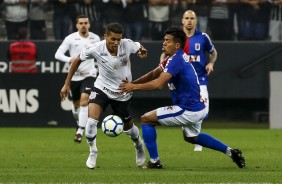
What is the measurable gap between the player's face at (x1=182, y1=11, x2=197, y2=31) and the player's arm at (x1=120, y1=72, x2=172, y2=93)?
12.1ft

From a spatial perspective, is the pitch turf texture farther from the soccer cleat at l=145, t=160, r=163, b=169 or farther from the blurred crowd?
the blurred crowd

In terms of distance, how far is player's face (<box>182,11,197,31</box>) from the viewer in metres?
15.8

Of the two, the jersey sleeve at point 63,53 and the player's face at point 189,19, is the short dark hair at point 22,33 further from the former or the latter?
the player's face at point 189,19

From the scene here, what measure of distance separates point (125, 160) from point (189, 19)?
115 inches

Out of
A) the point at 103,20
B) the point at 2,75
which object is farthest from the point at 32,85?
the point at 103,20

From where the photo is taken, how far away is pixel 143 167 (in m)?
12.8

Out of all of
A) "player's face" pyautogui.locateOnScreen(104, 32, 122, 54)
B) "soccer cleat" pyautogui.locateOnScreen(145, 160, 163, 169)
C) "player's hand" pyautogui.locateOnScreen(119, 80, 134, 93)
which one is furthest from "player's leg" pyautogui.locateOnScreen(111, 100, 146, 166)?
"player's hand" pyautogui.locateOnScreen(119, 80, 134, 93)

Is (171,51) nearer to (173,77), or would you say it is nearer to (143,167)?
(173,77)

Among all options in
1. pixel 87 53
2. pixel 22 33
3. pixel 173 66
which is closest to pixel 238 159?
pixel 173 66

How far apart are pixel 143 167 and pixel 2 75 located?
9.62 metres

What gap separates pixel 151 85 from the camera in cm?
1225

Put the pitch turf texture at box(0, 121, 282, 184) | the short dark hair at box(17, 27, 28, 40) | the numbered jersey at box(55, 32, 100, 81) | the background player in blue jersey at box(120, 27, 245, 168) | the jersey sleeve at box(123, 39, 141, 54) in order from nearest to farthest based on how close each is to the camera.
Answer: the pitch turf texture at box(0, 121, 282, 184)
the background player in blue jersey at box(120, 27, 245, 168)
the jersey sleeve at box(123, 39, 141, 54)
the numbered jersey at box(55, 32, 100, 81)
the short dark hair at box(17, 27, 28, 40)

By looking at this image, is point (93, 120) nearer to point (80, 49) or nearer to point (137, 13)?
point (80, 49)

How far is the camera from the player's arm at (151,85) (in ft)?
40.0
